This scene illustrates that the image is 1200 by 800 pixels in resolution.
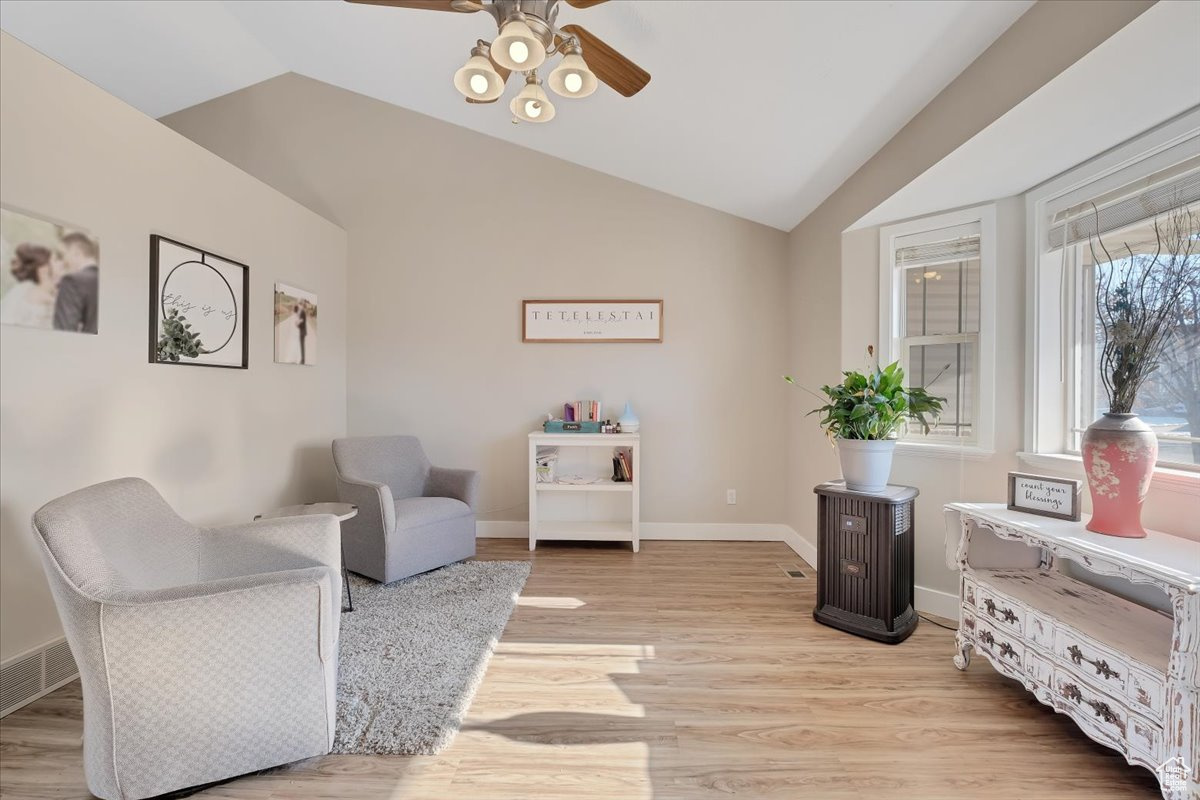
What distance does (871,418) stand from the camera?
2375 millimetres

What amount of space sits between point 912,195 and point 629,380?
7.11 feet

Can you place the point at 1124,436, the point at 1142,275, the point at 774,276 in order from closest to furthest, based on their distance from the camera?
the point at 1124,436, the point at 1142,275, the point at 774,276

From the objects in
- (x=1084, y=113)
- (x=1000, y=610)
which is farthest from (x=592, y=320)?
(x=1000, y=610)

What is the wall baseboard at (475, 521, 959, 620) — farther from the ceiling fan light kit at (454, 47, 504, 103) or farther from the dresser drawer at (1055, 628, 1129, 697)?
the ceiling fan light kit at (454, 47, 504, 103)

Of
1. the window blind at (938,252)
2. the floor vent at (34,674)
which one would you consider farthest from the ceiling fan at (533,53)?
the floor vent at (34,674)

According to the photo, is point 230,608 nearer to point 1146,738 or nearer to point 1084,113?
point 1146,738

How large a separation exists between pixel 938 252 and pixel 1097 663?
2.10 metres

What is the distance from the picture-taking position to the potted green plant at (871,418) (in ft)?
7.74

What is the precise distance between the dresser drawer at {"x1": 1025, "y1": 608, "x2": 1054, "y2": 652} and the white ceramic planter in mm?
750

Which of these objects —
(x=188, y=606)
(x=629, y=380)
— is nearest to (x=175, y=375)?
(x=188, y=606)

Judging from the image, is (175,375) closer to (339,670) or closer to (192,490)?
(192,490)

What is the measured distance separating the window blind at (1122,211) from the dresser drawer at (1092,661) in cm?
159

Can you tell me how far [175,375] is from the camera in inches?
99.8

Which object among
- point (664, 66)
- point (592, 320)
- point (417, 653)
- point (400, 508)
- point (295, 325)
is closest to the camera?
point (417, 653)
